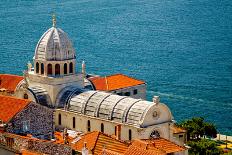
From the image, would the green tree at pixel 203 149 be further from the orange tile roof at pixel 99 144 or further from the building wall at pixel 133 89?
the orange tile roof at pixel 99 144

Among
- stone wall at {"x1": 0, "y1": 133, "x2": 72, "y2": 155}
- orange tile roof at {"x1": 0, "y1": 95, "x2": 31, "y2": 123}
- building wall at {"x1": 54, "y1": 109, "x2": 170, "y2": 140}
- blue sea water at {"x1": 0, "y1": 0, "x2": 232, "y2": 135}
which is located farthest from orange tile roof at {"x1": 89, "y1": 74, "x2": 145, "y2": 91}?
stone wall at {"x1": 0, "y1": 133, "x2": 72, "y2": 155}

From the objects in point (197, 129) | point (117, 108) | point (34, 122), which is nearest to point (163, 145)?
point (34, 122)

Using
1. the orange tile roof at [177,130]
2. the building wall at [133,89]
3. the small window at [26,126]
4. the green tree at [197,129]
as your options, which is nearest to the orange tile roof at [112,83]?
the building wall at [133,89]

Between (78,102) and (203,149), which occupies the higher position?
(78,102)

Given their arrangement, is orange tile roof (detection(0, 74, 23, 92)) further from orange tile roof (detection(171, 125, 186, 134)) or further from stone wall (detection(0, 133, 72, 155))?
stone wall (detection(0, 133, 72, 155))

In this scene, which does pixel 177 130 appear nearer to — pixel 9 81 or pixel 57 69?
pixel 57 69

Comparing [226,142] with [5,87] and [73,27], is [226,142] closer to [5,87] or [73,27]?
[5,87]

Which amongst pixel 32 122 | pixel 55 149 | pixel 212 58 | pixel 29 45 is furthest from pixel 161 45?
pixel 55 149
